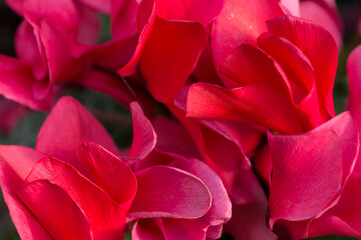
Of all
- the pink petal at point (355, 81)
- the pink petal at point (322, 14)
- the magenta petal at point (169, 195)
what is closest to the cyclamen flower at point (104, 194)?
the magenta petal at point (169, 195)

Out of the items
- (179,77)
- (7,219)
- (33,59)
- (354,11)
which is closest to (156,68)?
(179,77)

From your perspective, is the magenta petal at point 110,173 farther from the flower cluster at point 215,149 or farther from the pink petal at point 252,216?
the pink petal at point 252,216

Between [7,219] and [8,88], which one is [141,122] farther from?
[7,219]

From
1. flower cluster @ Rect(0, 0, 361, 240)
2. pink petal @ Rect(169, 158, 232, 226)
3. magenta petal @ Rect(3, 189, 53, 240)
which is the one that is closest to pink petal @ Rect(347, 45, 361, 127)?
flower cluster @ Rect(0, 0, 361, 240)

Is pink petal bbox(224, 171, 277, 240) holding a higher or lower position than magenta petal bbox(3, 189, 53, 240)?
lower

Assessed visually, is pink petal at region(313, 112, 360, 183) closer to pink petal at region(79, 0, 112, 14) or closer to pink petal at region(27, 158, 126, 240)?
pink petal at region(27, 158, 126, 240)

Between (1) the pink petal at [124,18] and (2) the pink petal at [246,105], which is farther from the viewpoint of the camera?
(1) the pink petal at [124,18]

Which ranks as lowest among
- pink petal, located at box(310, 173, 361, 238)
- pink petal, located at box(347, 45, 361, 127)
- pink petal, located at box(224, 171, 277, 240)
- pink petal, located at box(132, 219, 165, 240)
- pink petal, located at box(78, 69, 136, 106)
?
pink petal, located at box(224, 171, 277, 240)

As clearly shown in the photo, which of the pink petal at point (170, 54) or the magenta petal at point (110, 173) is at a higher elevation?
the pink petal at point (170, 54)
